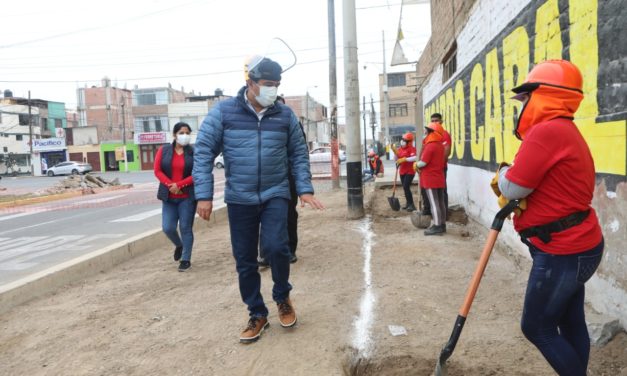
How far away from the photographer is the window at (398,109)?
210 ft

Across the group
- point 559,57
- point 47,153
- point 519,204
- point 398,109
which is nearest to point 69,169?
point 47,153

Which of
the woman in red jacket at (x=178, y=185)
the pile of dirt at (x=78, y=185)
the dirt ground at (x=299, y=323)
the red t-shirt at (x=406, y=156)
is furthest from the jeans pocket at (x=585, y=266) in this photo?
the pile of dirt at (x=78, y=185)

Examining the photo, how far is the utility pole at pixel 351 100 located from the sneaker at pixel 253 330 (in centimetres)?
574

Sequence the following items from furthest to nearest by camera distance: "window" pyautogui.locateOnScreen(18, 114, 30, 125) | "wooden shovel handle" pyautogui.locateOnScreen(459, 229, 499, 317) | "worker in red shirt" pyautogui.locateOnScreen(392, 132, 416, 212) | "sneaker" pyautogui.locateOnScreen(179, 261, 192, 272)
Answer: "window" pyautogui.locateOnScreen(18, 114, 30, 125) → "worker in red shirt" pyautogui.locateOnScreen(392, 132, 416, 212) → "sneaker" pyautogui.locateOnScreen(179, 261, 192, 272) → "wooden shovel handle" pyautogui.locateOnScreen(459, 229, 499, 317)

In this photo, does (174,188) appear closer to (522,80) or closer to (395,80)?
(522,80)

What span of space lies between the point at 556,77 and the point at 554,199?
55 centimetres

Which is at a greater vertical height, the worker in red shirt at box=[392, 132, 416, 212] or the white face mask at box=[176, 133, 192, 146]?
the white face mask at box=[176, 133, 192, 146]

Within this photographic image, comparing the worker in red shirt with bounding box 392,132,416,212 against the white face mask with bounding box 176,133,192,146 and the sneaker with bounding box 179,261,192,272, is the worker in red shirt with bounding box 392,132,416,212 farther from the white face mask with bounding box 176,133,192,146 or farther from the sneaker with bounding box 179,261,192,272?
the sneaker with bounding box 179,261,192,272

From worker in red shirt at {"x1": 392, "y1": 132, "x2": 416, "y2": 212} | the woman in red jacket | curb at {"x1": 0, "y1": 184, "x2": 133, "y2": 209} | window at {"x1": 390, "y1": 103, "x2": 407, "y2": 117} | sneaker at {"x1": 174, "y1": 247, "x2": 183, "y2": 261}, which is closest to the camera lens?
the woman in red jacket

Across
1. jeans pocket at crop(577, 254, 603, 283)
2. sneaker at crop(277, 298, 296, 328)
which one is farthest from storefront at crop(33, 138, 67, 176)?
jeans pocket at crop(577, 254, 603, 283)

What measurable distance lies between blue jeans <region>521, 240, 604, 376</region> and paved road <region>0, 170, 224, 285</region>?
5809 mm

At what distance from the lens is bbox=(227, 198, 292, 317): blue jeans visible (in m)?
3.46

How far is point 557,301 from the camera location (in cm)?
227

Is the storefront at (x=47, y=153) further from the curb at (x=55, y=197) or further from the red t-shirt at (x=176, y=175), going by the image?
the red t-shirt at (x=176, y=175)
